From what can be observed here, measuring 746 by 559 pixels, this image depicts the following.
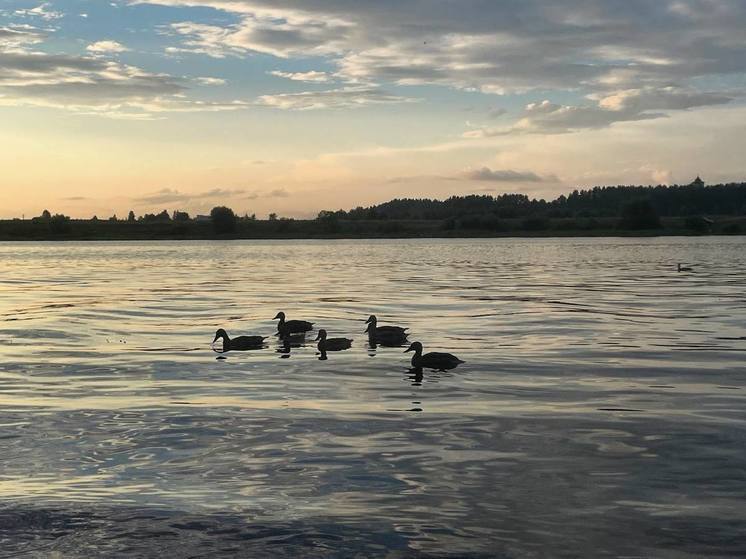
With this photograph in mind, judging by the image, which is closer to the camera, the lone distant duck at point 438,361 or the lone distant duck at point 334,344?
the lone distant duck at point 438,361

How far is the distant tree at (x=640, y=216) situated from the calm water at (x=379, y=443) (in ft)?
530

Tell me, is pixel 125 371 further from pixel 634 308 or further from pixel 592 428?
pixel 634 308

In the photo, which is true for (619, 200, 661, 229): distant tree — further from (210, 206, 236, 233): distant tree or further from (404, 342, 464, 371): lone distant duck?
(404, 342, 464, 371): lone distant duck

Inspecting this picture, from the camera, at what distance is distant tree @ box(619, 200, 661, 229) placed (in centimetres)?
18500

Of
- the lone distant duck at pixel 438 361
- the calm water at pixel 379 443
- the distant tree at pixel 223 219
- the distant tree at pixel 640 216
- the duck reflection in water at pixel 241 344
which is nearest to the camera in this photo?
the calm water at pixel 379 443

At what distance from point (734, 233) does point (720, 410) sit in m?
185

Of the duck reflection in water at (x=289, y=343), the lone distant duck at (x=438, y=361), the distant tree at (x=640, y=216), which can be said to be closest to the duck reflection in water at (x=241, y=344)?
the duck reflection in water at (x=289, y=343)

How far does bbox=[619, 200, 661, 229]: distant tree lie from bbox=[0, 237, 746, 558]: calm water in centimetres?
Answer: 16163

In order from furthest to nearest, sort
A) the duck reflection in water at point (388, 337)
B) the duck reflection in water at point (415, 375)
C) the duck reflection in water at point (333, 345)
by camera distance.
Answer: the duck reflection in water at point (388, 337) → the duck reflection in water at point (333, 345) → the duck reflection in water at point (415, 375)

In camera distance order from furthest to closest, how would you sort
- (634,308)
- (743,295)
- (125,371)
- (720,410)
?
(743,295)
(634,308)
(125,371)
(720,410)

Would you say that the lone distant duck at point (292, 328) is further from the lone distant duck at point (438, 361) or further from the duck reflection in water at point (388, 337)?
the lone distant duck at point (438, 361)

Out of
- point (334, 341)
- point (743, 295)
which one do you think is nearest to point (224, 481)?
point (334, 341)

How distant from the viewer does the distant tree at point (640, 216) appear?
185000 mm

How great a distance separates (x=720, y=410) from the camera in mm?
15453
